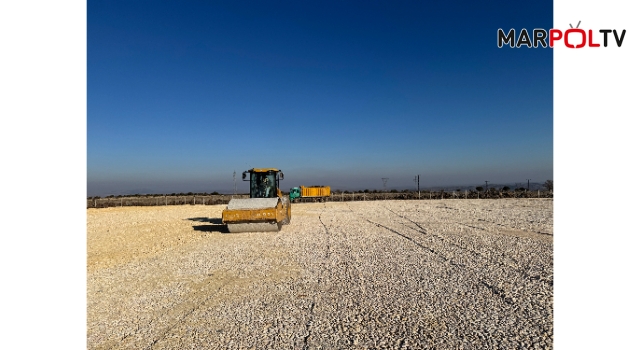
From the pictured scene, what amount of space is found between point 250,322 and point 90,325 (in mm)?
2433

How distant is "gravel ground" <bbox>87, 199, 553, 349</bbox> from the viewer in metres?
4.51

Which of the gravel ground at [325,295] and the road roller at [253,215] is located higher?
the road roller at [253,215]

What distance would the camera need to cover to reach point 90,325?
16.7 feet

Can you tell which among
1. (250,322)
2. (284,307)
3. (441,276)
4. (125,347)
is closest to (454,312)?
(441,276)

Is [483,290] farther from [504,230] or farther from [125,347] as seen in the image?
[504,230]

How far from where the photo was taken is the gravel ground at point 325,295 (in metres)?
4.51

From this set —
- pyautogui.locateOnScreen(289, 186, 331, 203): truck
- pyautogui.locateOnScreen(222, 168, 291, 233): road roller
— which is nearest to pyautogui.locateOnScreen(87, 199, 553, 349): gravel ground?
pyautogui.locateOnScreen(222, 168, 291, 233): road roller

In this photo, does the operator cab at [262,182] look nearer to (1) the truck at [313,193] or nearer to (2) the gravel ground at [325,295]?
(2) the gravel ground at [325,295]

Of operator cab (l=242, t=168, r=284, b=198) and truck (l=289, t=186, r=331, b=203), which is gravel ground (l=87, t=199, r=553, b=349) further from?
truck (l=289, t=186, r=331, b=203)

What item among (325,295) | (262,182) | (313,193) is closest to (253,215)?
(262,182)

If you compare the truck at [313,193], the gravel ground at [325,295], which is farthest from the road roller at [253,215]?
the truck at [313,193]

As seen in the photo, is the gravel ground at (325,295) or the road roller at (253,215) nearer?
the gravel ground at (325,295)

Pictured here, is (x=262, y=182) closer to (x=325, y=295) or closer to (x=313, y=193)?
(x=325, y=295)

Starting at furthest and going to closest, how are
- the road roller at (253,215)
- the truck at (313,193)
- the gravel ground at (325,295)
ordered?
the truck at (313,193)
the road roller at (253,215)
the gravel ground at (325,295)
